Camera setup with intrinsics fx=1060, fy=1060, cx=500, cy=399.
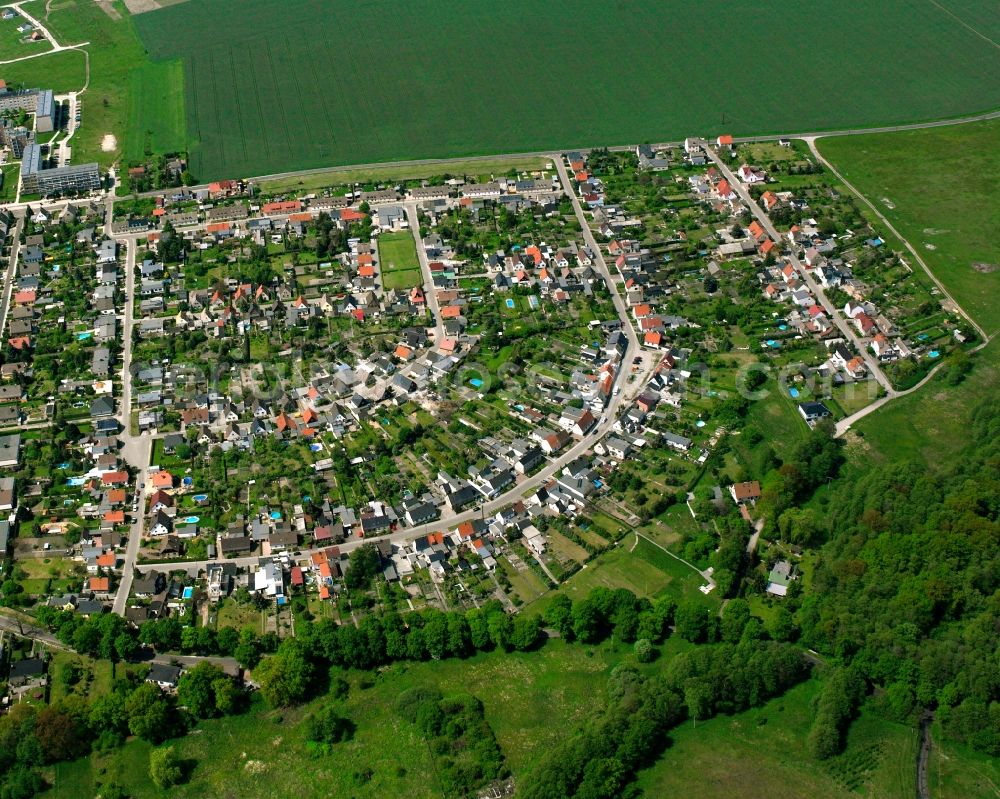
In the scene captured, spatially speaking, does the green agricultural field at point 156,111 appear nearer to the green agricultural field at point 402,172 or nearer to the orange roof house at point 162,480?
the green agricultural field at point 402,172

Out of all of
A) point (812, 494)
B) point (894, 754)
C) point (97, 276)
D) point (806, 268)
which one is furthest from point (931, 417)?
point (97, 276)

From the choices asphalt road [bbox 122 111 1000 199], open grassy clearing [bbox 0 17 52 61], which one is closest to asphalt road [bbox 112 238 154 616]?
asphalt road [bbox 122 111 1000 199]

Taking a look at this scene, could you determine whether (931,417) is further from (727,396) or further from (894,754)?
(894,754)

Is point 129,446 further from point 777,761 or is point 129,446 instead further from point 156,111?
point 156,111

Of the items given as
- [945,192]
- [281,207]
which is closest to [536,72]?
[281,207]

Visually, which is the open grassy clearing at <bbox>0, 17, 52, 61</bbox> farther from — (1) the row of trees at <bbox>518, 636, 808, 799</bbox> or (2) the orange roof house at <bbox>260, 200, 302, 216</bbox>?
(1) the row of trees at <bbox>518, 636, 808, 799</bbox>

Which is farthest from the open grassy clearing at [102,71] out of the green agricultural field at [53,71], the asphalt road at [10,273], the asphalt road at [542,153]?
the asphalt road at [542,153]
